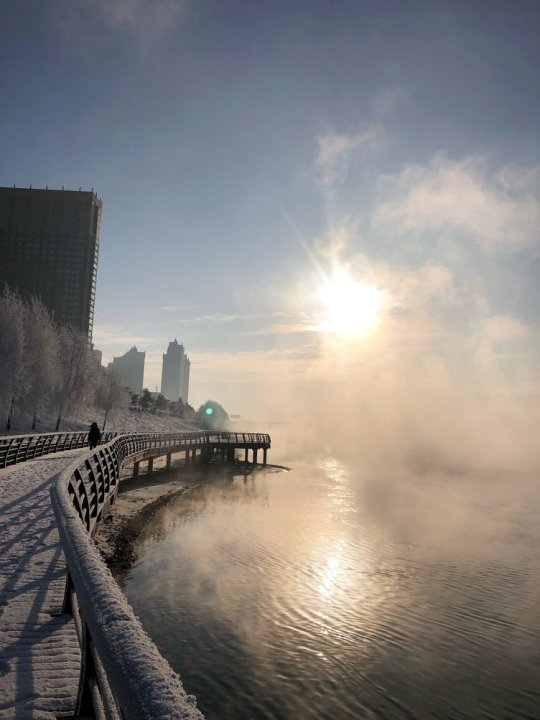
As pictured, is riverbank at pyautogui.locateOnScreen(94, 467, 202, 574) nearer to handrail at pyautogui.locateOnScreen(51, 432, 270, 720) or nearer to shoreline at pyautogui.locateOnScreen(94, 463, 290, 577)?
shoreline at pyautogui.locateOnScreen(94, 463, 290, 577)

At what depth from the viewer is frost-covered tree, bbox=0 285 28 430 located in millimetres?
42844

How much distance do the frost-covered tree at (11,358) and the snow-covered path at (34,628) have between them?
36153 mm

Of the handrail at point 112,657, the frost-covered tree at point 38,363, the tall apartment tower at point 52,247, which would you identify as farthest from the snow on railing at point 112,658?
the tall apartment tower at point 52,247

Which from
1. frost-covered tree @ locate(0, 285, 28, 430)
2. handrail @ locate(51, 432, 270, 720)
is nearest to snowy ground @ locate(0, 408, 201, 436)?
frost-covered tree @ locate(0, 285, 28, 430)

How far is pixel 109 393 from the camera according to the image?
74938mm

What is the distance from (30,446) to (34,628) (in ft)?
81.2

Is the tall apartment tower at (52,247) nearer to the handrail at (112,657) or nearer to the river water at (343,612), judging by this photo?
the river water at (343,612)

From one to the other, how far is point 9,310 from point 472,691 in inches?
1847

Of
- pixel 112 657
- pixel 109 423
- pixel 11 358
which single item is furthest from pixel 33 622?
pixel 109 423

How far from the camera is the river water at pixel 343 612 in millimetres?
9781

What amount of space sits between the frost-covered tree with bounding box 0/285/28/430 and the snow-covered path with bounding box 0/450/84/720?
3615 centimetres

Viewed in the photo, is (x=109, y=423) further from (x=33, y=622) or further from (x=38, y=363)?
(x=33, y=622)

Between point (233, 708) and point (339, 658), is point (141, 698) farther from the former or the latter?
point (339, 658)

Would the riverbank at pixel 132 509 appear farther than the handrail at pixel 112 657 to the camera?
Yes
